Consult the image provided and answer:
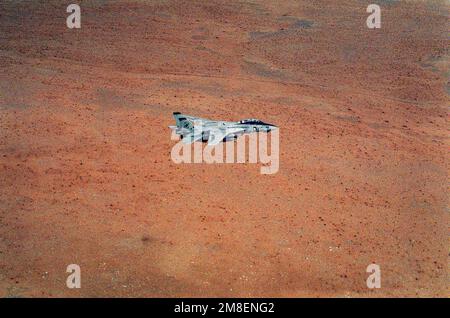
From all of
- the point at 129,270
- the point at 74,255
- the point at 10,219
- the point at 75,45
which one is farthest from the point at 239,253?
the point at 75,45

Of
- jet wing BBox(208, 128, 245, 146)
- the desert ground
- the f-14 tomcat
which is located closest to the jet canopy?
the f-14 tomcat

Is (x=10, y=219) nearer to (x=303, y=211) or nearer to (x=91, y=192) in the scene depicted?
(x=91, y=192)

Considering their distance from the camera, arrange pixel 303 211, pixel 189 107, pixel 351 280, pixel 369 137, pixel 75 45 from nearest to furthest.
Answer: pixel 351 280
pixel 303 211
pixel 369 137
pixel 189 107
pixel 75 45

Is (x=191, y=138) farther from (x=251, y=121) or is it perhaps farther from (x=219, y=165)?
(x=251, y=121)

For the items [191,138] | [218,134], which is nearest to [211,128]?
[218,134]

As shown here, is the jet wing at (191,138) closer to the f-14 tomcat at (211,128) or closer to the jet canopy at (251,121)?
the f-14 tomcat at (211,128)

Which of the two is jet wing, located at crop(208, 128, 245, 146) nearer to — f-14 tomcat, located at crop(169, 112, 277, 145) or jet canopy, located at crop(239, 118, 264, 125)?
f-14 tomcat, located at crop(169, 112, 277, 145)
